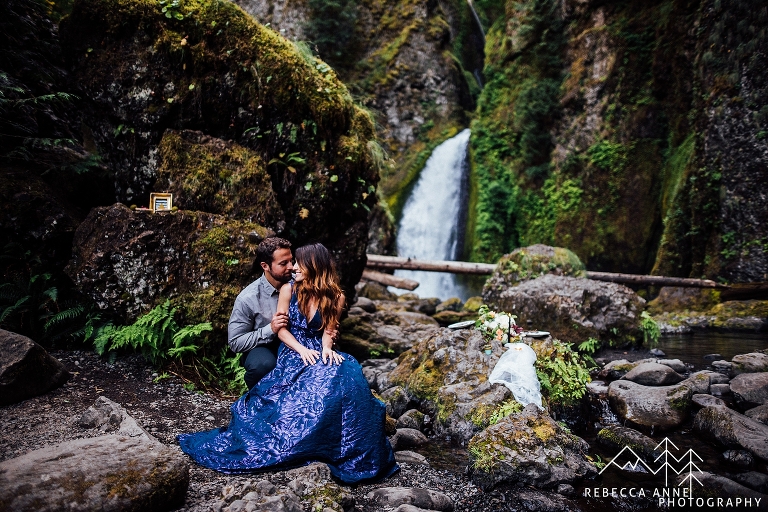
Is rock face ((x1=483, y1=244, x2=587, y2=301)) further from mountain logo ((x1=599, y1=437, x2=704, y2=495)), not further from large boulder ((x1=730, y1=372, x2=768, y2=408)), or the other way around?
mountain logo ((x1=599, y1=437, x2=704, y2=495))

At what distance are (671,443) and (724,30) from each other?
42.9ft

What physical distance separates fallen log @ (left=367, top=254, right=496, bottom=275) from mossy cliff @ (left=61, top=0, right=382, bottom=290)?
576 centimetres

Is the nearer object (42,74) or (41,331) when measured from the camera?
(41,331)

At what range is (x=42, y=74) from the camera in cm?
592

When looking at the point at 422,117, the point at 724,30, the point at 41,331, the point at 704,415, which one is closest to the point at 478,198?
the point at 422,117

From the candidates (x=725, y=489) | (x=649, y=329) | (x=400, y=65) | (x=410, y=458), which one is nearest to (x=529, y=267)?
(x=649, y=329)

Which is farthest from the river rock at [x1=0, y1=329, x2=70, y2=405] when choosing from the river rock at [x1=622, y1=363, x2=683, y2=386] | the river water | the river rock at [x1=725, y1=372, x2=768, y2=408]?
the river water

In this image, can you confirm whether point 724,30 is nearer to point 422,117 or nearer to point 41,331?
point 422,117

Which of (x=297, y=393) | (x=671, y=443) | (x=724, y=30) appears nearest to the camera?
(x=297, y=393)

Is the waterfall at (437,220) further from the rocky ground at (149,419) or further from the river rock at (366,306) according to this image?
the rocky ground at (149,419)

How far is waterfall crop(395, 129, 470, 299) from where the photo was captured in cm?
1758

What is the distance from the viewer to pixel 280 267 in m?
4.26

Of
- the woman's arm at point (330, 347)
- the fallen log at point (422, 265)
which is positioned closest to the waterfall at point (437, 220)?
the fallen log at point (422, 265)

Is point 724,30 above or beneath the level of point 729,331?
above
